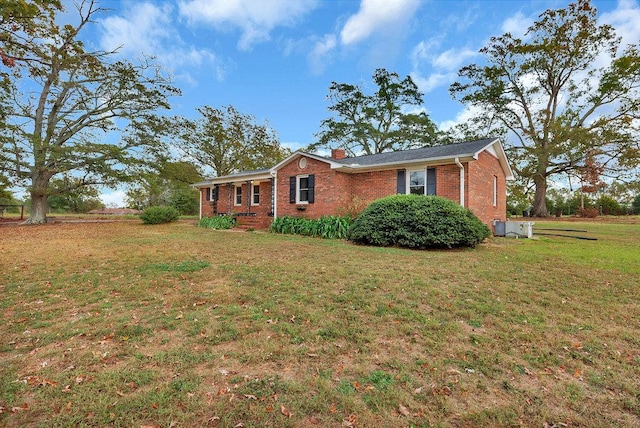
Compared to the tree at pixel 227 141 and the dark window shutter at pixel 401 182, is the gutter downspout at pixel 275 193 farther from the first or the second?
the tree at pixel 227 141

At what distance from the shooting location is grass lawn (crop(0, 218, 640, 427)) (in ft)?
6.82

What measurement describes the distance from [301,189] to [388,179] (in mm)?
4289

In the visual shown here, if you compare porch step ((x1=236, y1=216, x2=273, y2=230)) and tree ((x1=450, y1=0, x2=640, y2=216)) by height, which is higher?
tree ((x1=450, y1=0, x2=640, y2=216))

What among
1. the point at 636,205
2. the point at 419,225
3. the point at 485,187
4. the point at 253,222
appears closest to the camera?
the point at 419,225

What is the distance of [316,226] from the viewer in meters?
12.7

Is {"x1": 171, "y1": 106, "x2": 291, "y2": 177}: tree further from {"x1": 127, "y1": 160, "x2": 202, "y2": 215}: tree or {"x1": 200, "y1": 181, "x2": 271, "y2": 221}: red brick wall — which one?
{"x1": 200, "y1": 181, "x2": 271, "y2": 221}: red brick wall

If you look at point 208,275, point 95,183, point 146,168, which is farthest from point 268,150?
point 208,275

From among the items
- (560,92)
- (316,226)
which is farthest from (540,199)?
(316,226)

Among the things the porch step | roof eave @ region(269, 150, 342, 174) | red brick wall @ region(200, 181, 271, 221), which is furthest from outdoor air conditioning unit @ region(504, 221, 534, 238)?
red brick wall @ region(200, 181, 271, 221)

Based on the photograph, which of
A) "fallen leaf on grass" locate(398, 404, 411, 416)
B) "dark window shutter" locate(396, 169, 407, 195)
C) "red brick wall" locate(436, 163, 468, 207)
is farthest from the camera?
"dark window shutter" locate(396, 169, 407, 195)

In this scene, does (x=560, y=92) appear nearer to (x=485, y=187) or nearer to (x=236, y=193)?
(x=485, y=187)

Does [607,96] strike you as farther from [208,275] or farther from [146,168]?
[146,168]

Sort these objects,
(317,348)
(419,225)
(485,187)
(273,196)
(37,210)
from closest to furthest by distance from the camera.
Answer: (317,348)
(419,225)
(485,187)
(273,196)
(37,210)

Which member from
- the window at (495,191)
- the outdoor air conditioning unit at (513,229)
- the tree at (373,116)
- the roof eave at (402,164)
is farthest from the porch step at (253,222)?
the tree at (373,116)
